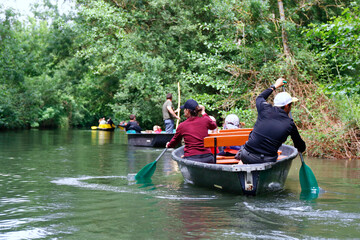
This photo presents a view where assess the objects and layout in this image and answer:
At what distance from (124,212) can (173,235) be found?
4.03 ft

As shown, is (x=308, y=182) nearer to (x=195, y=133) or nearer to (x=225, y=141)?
(x=225, y=141)

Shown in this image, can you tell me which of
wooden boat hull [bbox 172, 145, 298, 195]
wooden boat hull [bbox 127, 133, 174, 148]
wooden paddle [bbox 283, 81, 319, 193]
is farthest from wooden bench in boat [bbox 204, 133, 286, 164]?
wooden boat hull [bbox 127, 133, 174, 148]

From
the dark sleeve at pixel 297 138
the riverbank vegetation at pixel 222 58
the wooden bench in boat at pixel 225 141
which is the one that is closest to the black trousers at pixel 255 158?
the dark sleeve at pixel 297 138

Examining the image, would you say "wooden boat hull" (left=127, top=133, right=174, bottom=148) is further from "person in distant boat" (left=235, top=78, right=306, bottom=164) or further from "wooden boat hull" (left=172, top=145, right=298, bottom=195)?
"person in distant boat" (left=235, top=78, right=306, bottom=164)

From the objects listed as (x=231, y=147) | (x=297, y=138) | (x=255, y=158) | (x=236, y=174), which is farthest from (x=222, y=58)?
(x=236, y=174)

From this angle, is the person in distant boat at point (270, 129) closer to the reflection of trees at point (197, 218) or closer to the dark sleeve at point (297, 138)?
the dark sleeve at point (297, 138)

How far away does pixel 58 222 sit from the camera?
5.16 metres

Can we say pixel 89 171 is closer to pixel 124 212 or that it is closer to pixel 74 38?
pixel 124 212

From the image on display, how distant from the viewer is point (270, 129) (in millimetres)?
6441

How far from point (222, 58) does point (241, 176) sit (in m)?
13.3

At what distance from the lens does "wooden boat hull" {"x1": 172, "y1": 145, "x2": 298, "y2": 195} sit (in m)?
6.32

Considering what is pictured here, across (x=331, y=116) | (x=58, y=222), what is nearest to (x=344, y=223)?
(x=58, y=222)

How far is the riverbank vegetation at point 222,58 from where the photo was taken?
42.6 feet

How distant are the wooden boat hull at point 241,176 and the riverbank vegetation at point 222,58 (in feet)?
16.5
